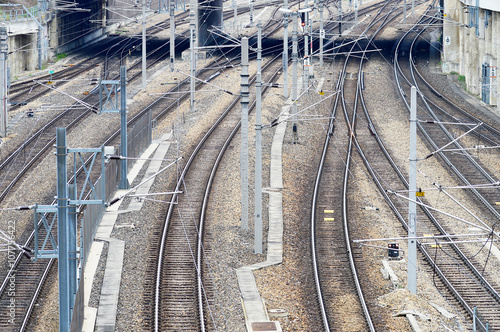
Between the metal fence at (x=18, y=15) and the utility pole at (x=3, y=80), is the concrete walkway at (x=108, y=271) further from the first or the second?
the metal fence at (x=18, y=15)

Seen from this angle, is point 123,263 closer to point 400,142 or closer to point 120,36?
point 400,142

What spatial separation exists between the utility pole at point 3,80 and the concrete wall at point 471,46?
24158 millimetres

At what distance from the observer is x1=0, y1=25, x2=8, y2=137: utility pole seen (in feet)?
124

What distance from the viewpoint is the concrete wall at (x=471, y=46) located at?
49.8 metres

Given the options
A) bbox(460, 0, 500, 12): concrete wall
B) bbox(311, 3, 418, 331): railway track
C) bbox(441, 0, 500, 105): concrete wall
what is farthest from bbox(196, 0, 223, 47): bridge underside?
bbox(311, 3, 418, 331): railway track

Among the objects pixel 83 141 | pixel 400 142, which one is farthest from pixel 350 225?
pixel 83 141

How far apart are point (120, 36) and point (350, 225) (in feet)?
179

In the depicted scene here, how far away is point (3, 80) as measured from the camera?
1548 inches

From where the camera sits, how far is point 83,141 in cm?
4075

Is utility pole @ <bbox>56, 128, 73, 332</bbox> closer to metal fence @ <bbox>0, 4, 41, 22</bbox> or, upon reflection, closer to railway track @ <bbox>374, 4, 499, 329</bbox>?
railway track @ <bbox>374, 4, 499, 329</bbox>

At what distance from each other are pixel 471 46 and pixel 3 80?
105 feet

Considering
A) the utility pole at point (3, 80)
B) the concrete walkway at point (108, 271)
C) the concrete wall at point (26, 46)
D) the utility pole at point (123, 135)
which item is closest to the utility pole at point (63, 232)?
the concrete walkway at point (108, 271)

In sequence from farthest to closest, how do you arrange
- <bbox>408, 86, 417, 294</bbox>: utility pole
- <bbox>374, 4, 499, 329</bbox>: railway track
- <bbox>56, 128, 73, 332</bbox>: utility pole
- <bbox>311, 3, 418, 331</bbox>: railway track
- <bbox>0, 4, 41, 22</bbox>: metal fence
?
<bbox>0, 4, 41, 22</bbox>: metal fence, <bbox>374, 4, 499, 329</bbox>: railway track, <bbox>408, 86, 417, 294</bbox>: utility pole, <bbox>311, 3, 418, 331</bbox>: railway track, <bbox>56, 128, 73, 332</bbox>: utility pole

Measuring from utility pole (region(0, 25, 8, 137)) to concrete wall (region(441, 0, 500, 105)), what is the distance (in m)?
24.2
